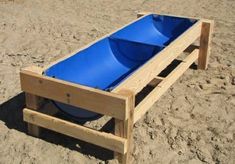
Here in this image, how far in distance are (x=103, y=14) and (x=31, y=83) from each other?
393cm

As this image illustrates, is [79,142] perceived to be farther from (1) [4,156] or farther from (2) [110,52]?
(2) [110,52]

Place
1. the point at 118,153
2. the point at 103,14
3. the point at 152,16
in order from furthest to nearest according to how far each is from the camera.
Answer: the point at 103,14 → the point at 152,16 → the point at 118,153

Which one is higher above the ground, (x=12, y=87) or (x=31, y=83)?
(x=31, y=83)

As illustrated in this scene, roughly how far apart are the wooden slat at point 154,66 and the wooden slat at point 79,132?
0.33m

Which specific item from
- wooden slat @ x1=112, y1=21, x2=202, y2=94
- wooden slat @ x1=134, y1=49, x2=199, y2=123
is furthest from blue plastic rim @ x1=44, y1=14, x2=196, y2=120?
wooden slat @ x1=134, y1=49, x2=199, y2=123

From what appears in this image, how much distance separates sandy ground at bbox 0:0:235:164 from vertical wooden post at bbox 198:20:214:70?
12 centimetres

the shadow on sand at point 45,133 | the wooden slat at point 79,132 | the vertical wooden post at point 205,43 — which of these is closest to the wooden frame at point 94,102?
the wooden slat at point 79,132

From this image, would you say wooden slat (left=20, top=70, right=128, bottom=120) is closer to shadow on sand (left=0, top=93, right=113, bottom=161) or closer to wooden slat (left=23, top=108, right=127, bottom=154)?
wooden slat (left=23, top=108, right=127, bottom=154)

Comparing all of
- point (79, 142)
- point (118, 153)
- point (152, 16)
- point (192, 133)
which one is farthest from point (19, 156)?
point (152, 16)

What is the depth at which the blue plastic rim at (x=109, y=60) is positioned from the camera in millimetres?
3232

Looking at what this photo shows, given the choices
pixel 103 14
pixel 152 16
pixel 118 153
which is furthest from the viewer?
pixel 103 14

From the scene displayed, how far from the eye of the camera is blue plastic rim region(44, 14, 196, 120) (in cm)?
323

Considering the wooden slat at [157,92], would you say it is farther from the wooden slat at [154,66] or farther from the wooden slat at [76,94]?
the wooden slat at [76,94]

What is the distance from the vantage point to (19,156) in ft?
9.62
